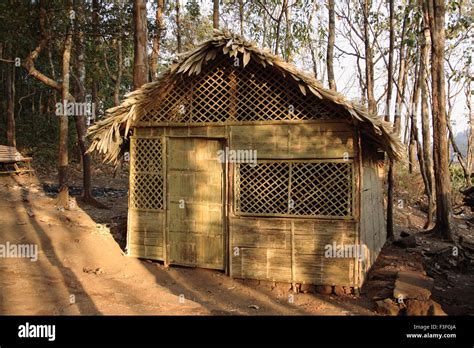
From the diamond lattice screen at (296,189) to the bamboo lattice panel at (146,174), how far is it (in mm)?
1671

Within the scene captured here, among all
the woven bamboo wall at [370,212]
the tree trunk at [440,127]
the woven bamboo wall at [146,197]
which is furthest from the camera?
the tree trunk at [440,127]

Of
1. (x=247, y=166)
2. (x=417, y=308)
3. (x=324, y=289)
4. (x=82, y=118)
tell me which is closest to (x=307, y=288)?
(x=324, y=289)

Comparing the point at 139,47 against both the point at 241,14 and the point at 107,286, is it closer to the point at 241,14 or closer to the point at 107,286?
the point at 107,286

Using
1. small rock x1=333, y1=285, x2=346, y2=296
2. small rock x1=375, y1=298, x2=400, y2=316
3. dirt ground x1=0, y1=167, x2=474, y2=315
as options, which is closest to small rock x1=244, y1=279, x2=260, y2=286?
dirt ground x1=0, y1=167, x2=474, y2=315

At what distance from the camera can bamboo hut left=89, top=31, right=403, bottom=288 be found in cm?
685

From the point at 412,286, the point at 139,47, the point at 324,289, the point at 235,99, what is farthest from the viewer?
the point at 139,47

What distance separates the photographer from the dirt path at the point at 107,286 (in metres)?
5.55

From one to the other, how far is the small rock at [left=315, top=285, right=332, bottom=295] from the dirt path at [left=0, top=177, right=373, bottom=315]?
11 centimetres

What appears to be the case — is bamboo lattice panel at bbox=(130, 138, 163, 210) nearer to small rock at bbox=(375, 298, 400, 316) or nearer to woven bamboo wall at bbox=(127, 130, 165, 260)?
woven bamboo wall at bbox=(127, 130, 165, 260)

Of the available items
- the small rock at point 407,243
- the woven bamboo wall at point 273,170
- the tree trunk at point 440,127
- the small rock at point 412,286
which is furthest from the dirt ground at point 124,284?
the tree trunk at point 440,127

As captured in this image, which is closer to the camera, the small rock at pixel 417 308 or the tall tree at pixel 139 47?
the small rock at pixel 417 308

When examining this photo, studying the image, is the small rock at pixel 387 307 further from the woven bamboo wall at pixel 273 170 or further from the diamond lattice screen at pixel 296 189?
the diamond lattice screen at pixel 296 189

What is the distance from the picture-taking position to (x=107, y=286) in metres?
6.59

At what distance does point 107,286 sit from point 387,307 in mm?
4423
